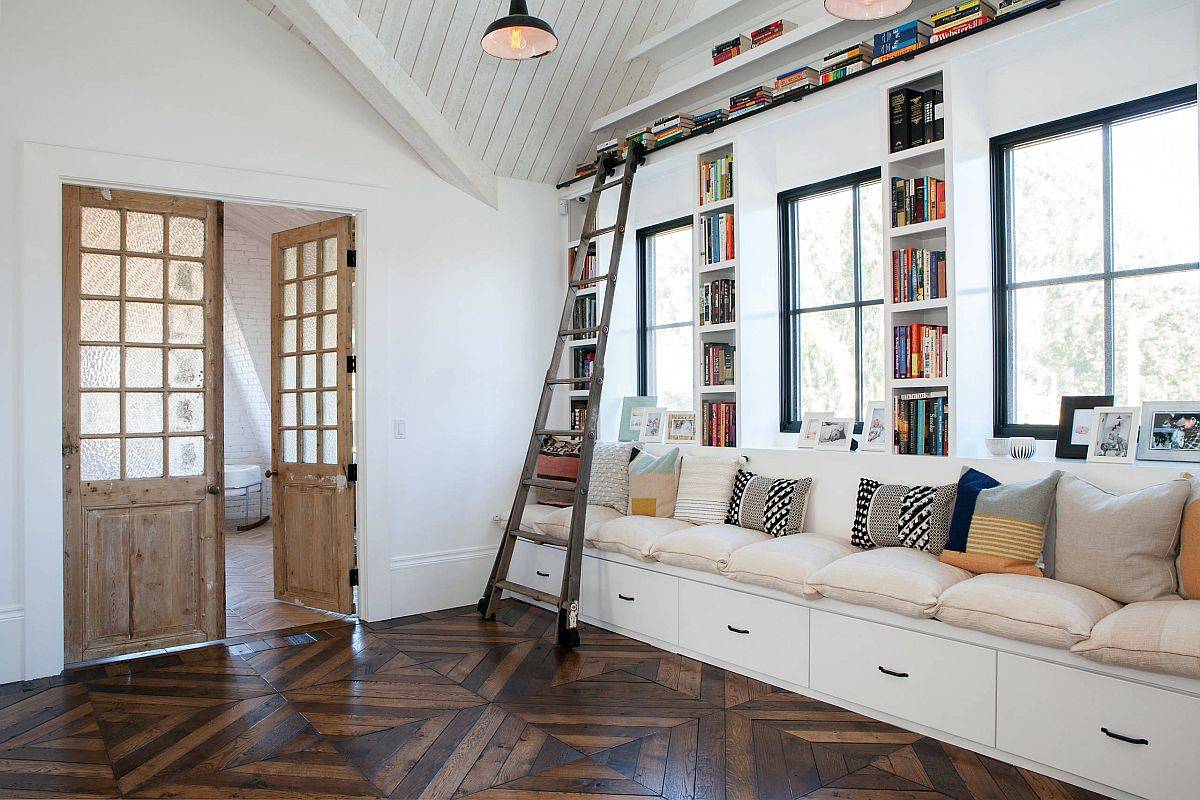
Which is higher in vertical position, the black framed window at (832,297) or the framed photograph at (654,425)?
the black framed window at (832,297)

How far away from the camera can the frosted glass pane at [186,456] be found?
4379mm

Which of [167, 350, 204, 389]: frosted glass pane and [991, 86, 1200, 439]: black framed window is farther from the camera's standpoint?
[167, 350, 204, 389]: frosted glass pane

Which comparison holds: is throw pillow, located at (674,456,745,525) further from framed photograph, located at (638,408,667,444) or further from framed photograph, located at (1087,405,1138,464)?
framed photograph, located at (1087,405,1138,464)

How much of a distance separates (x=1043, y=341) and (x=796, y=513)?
1.31 meters

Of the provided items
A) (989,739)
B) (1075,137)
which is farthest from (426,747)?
(1075,137)

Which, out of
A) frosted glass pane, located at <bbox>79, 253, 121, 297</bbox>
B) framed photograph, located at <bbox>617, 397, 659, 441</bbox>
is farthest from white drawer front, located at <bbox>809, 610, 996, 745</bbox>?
frosted glass pane, located at <bbox>79, 253, 121, 297</bbox>

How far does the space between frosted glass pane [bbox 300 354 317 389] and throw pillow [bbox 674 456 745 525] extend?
225cm

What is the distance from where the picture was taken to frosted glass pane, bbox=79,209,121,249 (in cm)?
409

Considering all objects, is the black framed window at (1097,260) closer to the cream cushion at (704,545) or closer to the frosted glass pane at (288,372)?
the cream cushion at (704,545)

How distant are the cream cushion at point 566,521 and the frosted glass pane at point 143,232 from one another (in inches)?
98.3

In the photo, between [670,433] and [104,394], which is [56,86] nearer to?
[104,394]

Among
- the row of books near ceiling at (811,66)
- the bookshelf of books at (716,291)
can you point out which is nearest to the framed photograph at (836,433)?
the bookshelf of books at (716,291)

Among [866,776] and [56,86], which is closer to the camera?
[866,776]

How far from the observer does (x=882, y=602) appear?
121 inches
